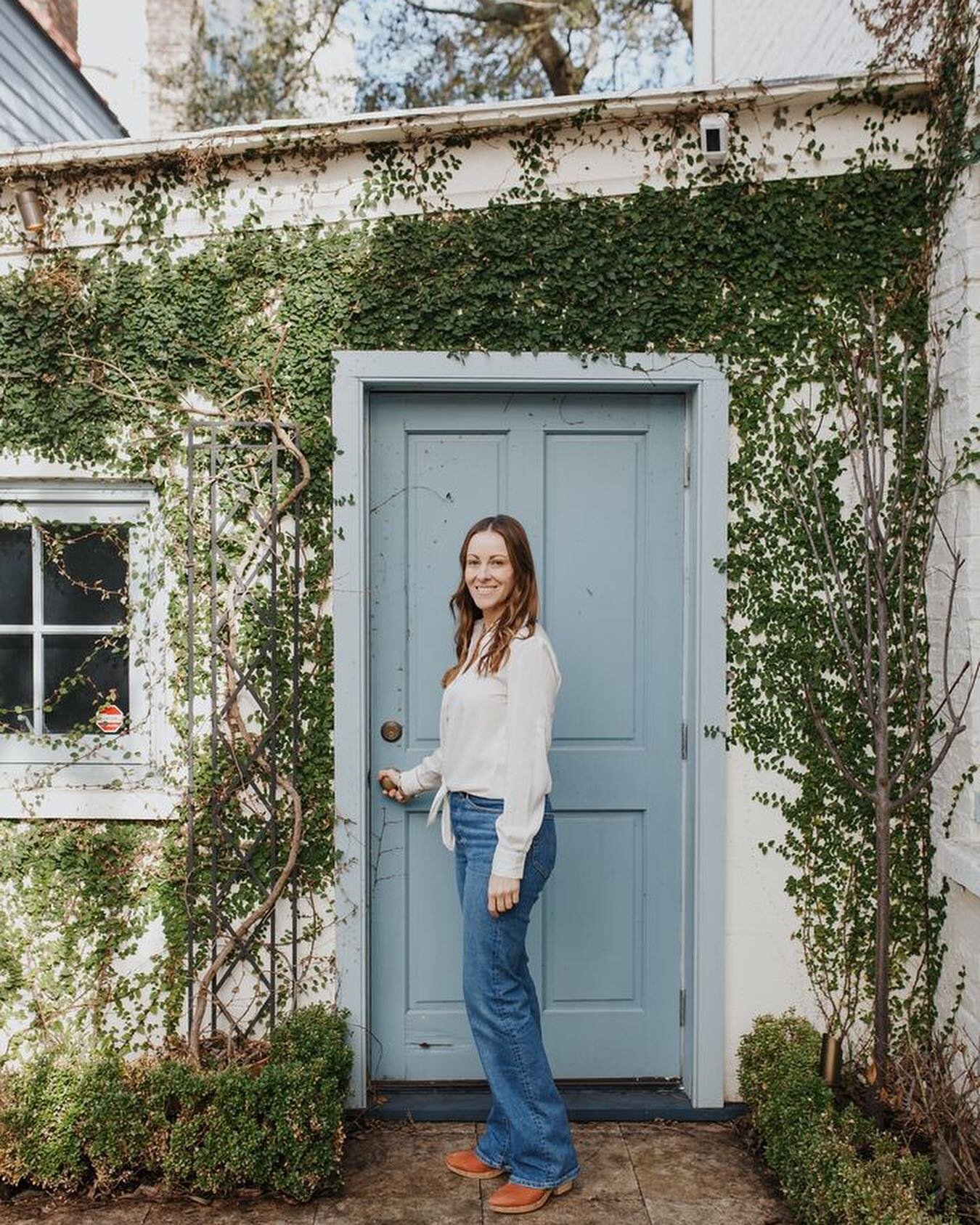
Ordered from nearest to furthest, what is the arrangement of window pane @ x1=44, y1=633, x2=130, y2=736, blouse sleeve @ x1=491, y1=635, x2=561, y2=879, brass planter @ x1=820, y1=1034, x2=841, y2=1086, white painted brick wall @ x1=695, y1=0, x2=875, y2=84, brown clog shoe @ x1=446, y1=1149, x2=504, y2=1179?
blouse sleeve @ x1=491, y1=635, x2=561, y2=879 < brown clog shoe @ x1=446, y1=1149, x2=504, y2=1179 < brass planter @ x1=820, y1=1034, x2=841, y2=1086 < window pane @ x1=44, y1=633, x2=130, y2=736 < white painted brick wall @ x1=695, y1=0, x2=875, y2=84

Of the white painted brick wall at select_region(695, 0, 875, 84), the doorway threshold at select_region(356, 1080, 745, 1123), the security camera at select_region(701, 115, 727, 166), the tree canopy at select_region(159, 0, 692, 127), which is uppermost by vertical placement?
the tree canopy at select_region(159, 0, 692, 127)

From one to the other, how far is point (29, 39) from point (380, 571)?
484 centimetres

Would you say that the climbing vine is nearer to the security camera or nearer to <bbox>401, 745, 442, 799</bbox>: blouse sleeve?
the security camera

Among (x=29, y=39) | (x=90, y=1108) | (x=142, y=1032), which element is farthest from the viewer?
(x=29, y=39)

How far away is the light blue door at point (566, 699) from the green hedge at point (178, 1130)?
2.05ft

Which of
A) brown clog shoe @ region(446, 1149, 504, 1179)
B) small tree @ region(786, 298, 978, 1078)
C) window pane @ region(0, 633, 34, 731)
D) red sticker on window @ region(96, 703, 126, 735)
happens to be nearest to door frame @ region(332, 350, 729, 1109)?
small tree @ region(786, 298, 978, 1078)

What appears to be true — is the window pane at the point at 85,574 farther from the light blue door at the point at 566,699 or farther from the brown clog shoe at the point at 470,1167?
the brown clog shoe at the point at 470,1167

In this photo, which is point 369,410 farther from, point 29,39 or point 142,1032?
point 29,39

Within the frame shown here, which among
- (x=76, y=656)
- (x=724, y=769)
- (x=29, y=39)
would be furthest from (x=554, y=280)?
(x=29, y=39)

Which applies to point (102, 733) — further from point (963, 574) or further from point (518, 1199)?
point (963, 574)

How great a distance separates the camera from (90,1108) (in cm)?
338

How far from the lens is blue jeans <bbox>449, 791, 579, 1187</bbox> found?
323cm

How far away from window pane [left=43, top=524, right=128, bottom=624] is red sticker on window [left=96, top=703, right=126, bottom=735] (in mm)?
313

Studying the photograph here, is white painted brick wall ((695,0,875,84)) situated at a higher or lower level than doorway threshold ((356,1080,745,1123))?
higher
